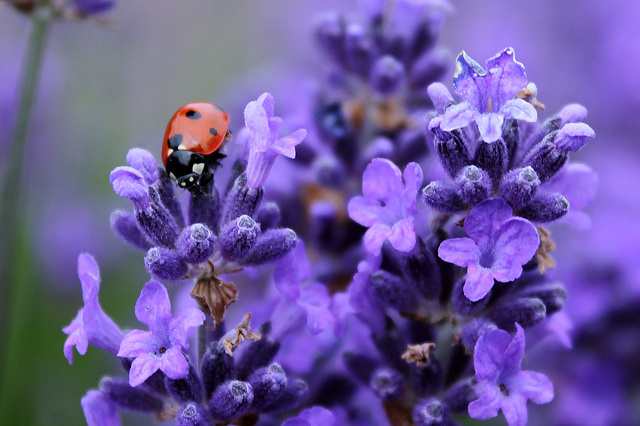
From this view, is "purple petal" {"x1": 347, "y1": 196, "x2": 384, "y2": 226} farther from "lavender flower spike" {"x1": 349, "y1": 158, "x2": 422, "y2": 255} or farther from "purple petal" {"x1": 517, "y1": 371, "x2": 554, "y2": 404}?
"purple petal" {"x1": 517, "y1": 371, "x2": 554, "y2": 404}

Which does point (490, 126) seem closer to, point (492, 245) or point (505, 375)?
point (492, 245)

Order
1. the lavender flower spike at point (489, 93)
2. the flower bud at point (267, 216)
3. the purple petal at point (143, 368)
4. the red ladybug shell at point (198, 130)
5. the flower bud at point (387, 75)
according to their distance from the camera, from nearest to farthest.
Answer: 1. the purple petal at point (143, 368)
2. the lavender flower spike at point (489, 93)
3. the flower bud at point (267, 216)
4. the red ladybug shell at point (198, 130)
5. the flower bud at point (387, 75)

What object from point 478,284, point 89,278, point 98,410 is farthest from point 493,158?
point 98,410

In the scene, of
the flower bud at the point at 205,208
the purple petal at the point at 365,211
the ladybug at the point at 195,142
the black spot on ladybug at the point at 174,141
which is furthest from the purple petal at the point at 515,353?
the black spot on ladybug at the point at 174,141

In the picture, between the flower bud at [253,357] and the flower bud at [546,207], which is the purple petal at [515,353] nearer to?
the flower bud at [546,207]

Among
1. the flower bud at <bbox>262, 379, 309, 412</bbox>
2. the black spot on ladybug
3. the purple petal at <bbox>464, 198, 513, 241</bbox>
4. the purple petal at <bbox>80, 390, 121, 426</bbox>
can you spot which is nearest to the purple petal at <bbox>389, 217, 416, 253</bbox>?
the purple petal at <bbox>464, 198, 513, 241</bbox>

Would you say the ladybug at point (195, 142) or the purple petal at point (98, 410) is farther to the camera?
the ladybug at point (195, 142)
